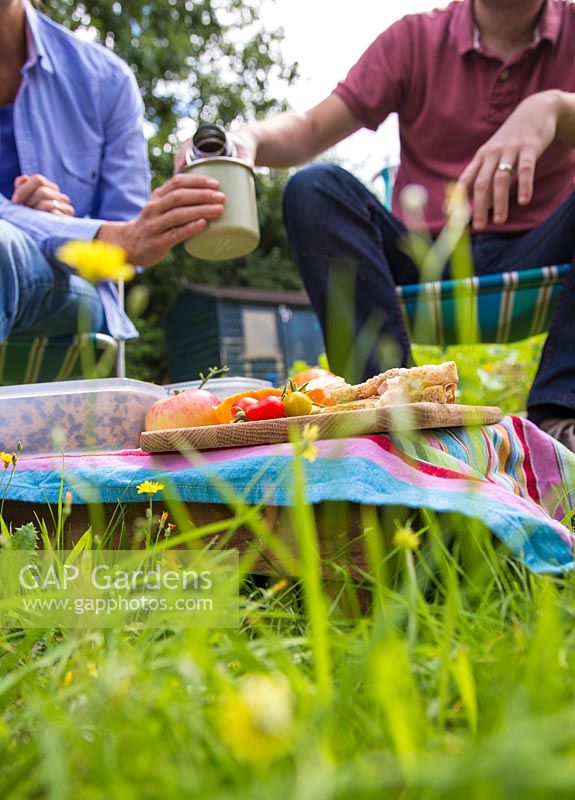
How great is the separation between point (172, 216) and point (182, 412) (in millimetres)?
631

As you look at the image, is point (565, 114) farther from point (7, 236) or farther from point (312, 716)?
point (312, 716)

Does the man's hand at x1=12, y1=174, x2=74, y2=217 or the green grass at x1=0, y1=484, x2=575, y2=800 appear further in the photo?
the man's hand at x1=12, y1=174, x2=74, y2=217

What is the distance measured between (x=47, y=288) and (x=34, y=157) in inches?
26.6

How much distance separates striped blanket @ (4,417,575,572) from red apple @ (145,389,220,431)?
6.0 inches

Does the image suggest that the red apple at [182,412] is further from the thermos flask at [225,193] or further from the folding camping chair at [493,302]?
the folding camping chair at [493,302]

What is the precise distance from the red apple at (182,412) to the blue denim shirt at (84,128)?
43.8 inches

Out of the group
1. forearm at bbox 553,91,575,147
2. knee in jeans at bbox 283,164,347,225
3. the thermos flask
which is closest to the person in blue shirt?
the thermos flask

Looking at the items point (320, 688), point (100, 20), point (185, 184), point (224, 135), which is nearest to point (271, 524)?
point (320, 688)

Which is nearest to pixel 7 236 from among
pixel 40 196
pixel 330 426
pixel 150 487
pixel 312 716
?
Result: pixel 40 196

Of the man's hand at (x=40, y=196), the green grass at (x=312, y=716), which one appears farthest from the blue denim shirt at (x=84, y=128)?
the green grass at (x=312, y=716)

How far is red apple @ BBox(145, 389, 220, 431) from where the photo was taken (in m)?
1.43

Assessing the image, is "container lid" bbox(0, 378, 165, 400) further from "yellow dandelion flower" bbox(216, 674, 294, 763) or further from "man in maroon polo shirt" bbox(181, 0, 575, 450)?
"yellow dandelion flower" bbox(216, 674, 294, 763)

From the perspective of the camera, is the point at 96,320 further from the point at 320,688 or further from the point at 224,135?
the point at 320,688

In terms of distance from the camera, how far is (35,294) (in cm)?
226
